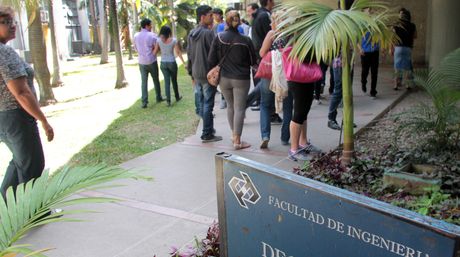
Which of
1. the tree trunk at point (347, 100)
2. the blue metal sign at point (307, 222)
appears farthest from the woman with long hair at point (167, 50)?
the blue metal sign at point (307, 222)

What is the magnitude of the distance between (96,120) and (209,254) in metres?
6.44

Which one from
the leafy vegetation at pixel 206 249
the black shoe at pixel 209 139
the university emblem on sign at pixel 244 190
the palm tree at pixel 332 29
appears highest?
the palm tree at pixel 332 29

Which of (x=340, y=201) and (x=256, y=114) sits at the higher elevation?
(x=340, y=201)

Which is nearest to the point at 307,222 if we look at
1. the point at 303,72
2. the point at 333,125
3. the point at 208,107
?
the point at 303,72

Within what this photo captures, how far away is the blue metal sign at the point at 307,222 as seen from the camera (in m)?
1.40

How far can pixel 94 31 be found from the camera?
36562 millimetres

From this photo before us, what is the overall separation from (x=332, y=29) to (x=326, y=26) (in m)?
0.06

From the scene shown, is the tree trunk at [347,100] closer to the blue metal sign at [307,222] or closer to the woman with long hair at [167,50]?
the blue metal sign at [307,222]

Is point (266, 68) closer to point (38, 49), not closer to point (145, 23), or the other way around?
point (145, 23)

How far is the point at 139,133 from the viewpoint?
7.34 metres

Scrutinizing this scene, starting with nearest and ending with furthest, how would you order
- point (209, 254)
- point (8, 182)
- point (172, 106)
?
1. point (209, 254)
2. point (8, 182)
3. point (172, 106)

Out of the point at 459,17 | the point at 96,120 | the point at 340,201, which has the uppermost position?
the point at 459,17

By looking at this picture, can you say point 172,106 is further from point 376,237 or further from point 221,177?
point 376,237

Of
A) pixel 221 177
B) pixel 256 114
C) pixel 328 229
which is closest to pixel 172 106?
pixel 256 114
